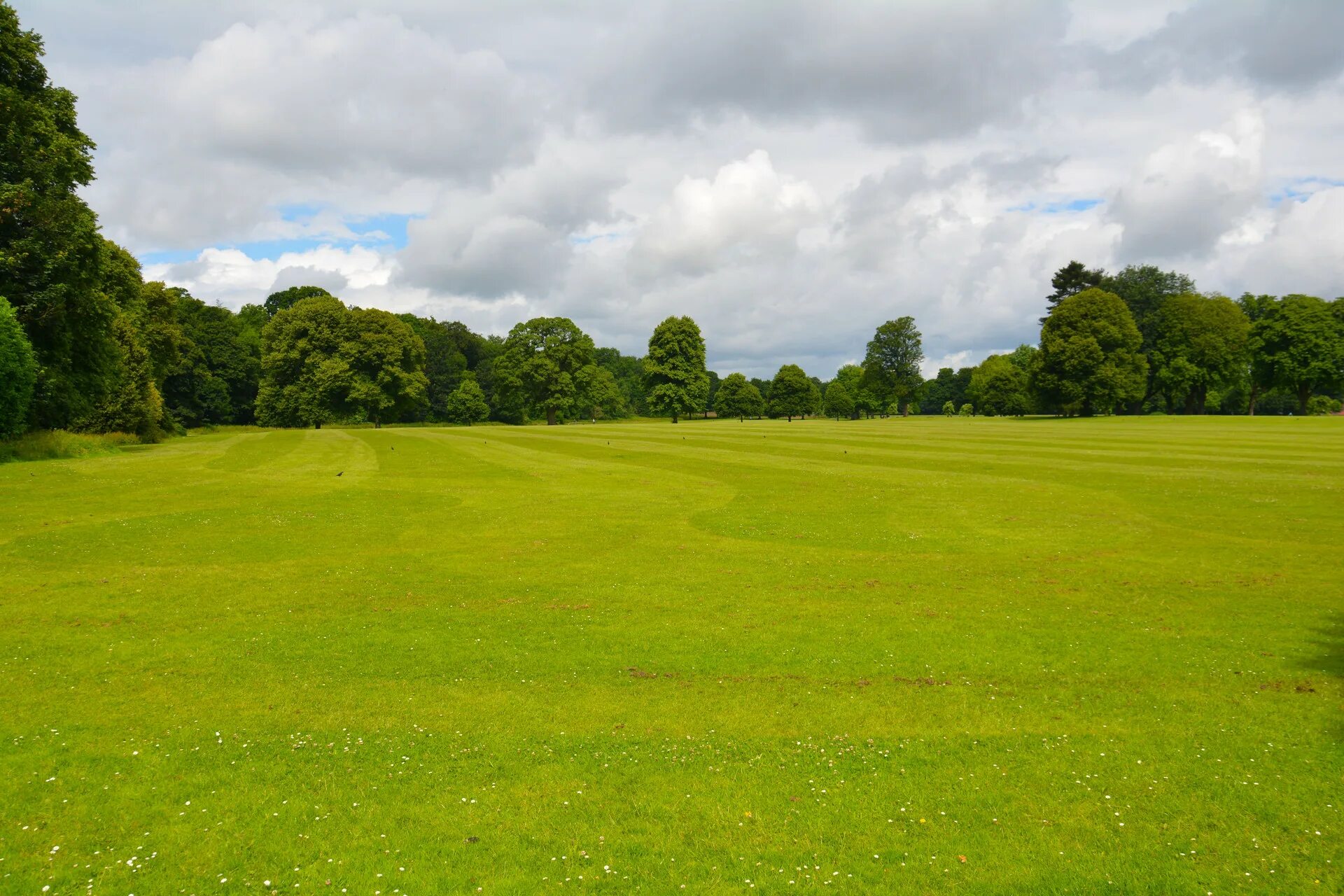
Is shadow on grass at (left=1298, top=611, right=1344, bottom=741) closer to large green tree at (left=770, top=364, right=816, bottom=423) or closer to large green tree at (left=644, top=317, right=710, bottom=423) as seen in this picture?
→ large green tree at (left=644, top=317, right=710, bottom=423)

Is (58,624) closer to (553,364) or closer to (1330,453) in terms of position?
(1330,453)

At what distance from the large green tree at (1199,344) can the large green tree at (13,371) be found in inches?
4946

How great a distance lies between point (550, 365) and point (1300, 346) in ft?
345

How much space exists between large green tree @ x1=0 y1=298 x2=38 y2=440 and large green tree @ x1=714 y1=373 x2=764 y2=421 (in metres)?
142

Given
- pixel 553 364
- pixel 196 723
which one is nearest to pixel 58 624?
pixel 196 723

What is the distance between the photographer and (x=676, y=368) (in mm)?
123125

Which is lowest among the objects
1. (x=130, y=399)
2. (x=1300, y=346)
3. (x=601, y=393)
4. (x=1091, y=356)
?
(x=130, y=399)

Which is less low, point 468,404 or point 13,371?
point 13,371

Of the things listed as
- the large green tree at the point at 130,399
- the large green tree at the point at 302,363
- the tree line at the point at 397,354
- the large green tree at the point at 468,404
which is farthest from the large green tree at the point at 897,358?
the large green tree at the point at 130,399

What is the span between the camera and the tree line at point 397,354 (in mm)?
37000

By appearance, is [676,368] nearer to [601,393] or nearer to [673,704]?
[601,393]

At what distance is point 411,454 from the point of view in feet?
151

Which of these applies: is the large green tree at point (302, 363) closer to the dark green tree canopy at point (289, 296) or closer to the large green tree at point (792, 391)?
the dark green tree canopy at point (289, 296)

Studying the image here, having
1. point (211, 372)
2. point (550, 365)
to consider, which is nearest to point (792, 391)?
point (550, 365)
